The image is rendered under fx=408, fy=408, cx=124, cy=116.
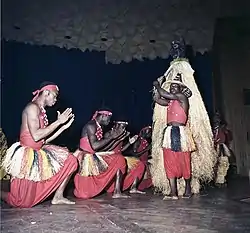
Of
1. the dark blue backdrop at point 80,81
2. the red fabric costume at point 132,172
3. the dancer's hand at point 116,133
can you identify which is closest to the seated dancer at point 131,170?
the red fabric costume at point 132,172

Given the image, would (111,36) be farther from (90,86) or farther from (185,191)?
(185,191)

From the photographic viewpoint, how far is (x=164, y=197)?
386cm

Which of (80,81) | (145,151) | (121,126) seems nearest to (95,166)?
(121,126)

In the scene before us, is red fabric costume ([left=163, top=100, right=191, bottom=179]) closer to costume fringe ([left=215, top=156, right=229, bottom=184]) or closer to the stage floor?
the stage floor

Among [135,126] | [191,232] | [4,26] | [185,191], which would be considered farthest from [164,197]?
[4,26]

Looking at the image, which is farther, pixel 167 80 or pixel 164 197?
pixel 167 80

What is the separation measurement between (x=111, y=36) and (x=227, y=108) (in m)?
2.21

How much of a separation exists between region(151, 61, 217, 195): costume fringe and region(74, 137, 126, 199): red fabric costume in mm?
367

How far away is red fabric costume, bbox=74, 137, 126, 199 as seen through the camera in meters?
4.03

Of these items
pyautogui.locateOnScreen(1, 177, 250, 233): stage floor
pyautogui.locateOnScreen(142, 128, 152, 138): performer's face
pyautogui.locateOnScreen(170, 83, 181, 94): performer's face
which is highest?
pyautogui.locateOnScreen(170, 83, 181, 94): performer's face

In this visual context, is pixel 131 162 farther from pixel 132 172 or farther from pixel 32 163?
pixel 32 163

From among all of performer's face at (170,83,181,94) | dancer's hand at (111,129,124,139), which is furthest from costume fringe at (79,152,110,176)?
performer's face at (170,83,181,94)

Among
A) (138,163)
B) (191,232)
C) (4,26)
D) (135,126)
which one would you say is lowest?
(191,232)

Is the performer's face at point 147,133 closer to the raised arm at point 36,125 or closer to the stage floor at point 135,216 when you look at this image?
the stage floor at point 135,216
